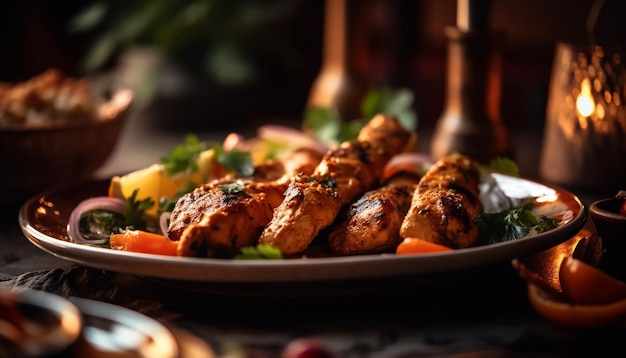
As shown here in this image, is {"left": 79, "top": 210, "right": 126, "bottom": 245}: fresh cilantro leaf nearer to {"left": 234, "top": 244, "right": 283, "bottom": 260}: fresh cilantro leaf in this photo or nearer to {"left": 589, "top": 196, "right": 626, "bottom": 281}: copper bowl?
{"left": 234, "top": 244, "right": 283, "bottom": 260}: fresh cilantro leaf

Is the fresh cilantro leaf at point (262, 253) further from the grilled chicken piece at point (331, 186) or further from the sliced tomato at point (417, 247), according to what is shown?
the sliced tomato at point (417, 247)

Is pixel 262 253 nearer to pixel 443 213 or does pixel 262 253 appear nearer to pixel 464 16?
pixel 443 213

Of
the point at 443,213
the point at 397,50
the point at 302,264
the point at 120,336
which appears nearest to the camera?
the point at 120,336

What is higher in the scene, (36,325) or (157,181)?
(36,325)

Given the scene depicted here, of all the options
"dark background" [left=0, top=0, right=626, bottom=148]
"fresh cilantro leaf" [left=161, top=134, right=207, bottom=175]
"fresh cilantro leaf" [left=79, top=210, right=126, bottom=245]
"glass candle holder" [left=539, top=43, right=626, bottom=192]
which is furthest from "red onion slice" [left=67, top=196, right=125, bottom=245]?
"dark background" [left=0, top=0, right=626, bottom=148]

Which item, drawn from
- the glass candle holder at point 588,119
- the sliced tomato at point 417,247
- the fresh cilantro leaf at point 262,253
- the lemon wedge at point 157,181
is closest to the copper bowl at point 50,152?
the lemon wedge at point 157,181

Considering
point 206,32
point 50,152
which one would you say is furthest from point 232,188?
point 206,32

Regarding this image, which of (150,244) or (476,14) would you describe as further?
(476,14)
